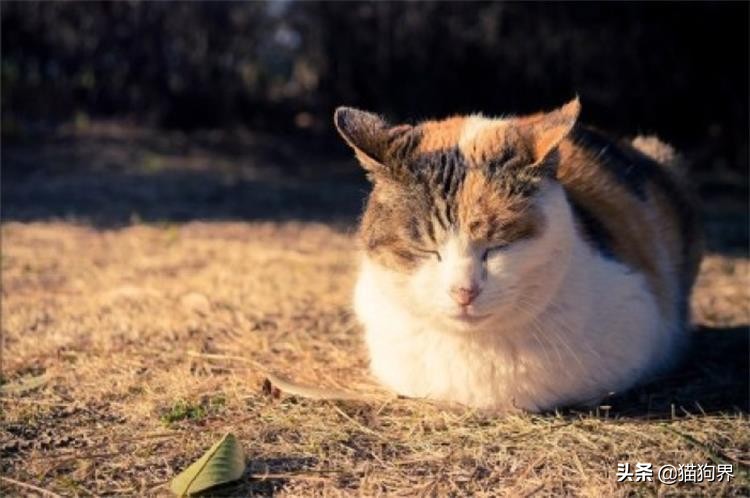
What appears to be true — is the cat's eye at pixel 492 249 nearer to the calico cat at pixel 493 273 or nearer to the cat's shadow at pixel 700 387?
the calico cat at pixel 493 273

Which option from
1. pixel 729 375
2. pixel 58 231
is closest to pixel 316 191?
pixel 58 231

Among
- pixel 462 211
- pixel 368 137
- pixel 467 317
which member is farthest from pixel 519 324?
pixel 368 137

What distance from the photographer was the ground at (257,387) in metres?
2.64

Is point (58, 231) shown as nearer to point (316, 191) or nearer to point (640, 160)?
point (316, 191)

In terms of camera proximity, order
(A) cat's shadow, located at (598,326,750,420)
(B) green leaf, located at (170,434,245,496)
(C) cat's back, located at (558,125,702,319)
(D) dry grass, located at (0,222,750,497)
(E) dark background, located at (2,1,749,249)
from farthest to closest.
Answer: (E) dark background, located at (2,1,749,249), (C) cat's back, located at (558,125,702,319), (A) cat's shadow, located at (598,326,750,420), (D) dry grass, located at (0,222,750,497), (B) green leaf, located at (170,434,245,496)

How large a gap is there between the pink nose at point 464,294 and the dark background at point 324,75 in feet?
16.6

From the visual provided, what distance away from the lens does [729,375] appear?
142 inches

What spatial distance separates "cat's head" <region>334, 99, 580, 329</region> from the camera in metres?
2.64

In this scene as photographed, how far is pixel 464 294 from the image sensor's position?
258 centimetres

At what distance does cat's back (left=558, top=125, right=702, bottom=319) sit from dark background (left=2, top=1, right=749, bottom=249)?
12.0 feet

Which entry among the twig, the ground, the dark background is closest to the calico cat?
the ground

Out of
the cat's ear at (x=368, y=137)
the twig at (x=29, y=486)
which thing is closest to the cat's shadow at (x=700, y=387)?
→ the cat's ear at (x=368, y=137)

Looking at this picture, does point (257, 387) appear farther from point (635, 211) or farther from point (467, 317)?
point (635, 211)

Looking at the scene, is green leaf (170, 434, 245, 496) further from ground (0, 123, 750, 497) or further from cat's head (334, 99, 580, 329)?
cat's head (334, 99, 580, 329)
